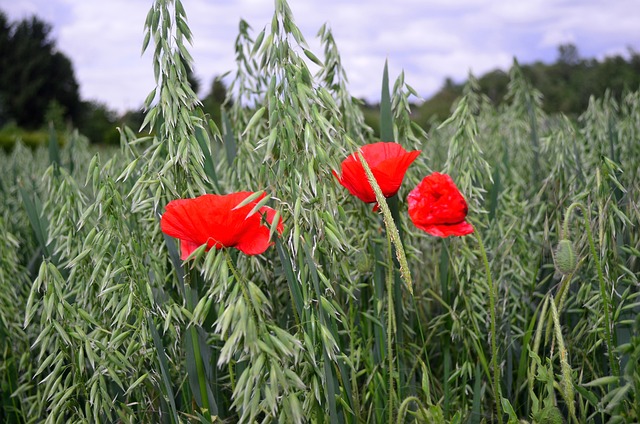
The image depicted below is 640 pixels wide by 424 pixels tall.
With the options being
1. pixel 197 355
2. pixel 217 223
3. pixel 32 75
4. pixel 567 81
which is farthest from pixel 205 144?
pixel 32 75

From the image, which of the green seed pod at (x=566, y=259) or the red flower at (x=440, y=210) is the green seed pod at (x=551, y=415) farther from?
the red flower at (x=440, y=210)

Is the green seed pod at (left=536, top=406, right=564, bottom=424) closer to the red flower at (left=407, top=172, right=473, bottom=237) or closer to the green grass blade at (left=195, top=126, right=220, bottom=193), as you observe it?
the red flower at (left=407, top=172, right=473, bottom=237)

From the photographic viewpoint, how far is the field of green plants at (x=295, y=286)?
3.15 feet

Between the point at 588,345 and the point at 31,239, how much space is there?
197 cm

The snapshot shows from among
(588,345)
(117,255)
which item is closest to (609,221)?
(588,345)

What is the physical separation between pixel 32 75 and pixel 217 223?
25389 mm

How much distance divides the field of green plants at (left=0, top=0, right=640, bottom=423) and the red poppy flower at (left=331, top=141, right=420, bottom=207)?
11 mm

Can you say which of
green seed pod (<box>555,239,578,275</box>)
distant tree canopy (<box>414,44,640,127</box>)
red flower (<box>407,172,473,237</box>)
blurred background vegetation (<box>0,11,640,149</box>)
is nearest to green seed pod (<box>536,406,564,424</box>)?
green seed pod (<box>555,239,578,275</box>)

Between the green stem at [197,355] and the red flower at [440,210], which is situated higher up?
the red flower at [440,210]

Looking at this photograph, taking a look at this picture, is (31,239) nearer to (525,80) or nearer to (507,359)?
(507,359)

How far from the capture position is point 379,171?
1.16 metres

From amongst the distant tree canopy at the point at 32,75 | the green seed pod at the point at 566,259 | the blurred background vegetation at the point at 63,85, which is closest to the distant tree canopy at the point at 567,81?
the blurred background vegetation at the point at 63,85

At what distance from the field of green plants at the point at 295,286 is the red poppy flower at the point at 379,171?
0.01 m

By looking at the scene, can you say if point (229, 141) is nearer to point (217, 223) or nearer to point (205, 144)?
point (205, 144)
